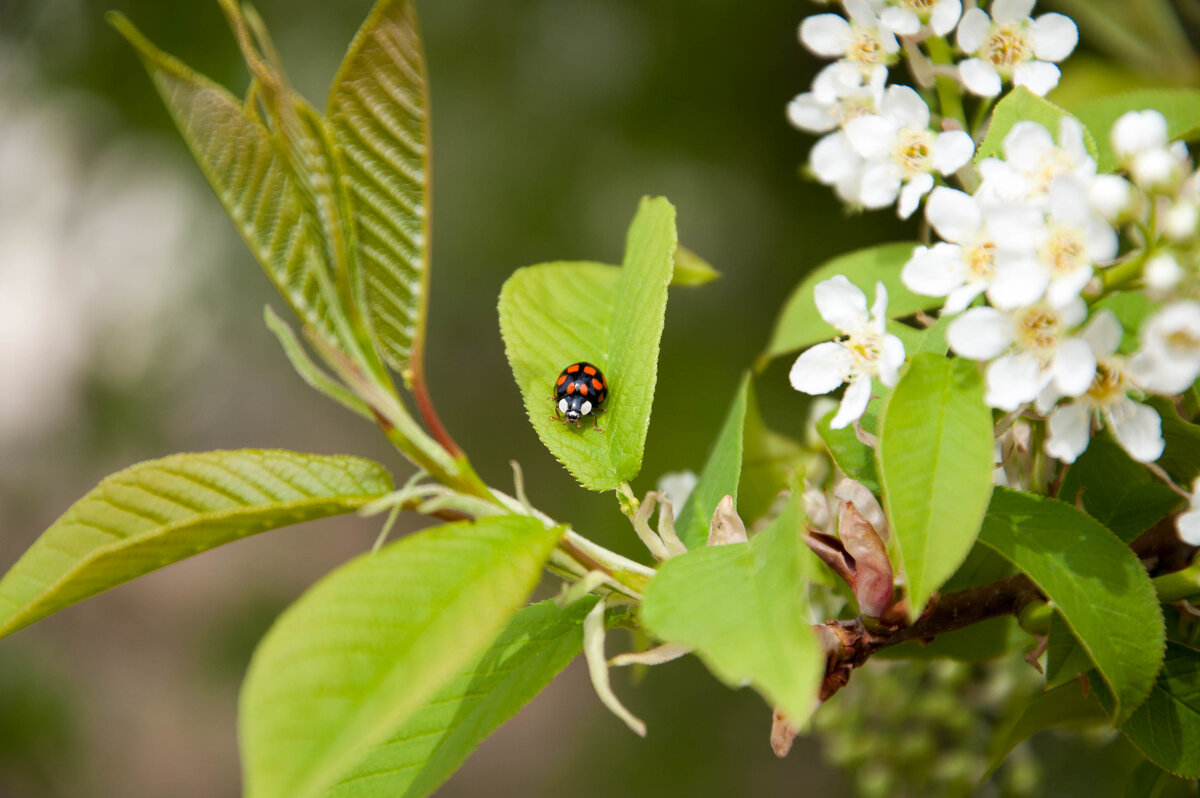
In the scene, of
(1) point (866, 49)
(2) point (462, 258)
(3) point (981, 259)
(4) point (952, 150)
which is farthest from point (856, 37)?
(2) point (462, 258)

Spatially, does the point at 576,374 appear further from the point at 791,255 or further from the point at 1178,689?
the point at 791,255

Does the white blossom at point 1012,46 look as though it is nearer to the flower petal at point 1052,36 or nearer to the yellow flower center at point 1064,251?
the flower petal at point 1052,36

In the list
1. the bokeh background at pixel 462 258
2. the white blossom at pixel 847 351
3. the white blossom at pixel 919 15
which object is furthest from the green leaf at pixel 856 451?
the bokeh background at pixel 462 258

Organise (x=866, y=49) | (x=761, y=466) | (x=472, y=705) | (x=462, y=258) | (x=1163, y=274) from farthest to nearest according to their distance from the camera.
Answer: (x=462, y=258), (x=761, y=466), (x=866, y=49), (x=472, y=705), (x=1163, y=274)

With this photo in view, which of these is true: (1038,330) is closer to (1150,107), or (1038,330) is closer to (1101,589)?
(1101,589)

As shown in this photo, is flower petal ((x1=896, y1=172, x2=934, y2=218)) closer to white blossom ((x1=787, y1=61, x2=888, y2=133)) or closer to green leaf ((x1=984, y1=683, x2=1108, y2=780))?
white blossom ((x1=787, y1=61, x2=888, y2=133))

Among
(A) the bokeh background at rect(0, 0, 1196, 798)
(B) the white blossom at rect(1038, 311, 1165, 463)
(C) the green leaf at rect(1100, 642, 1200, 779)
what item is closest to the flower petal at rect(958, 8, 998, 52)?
(B) the white blossom at rect(1038, 311, 1165, 463)
